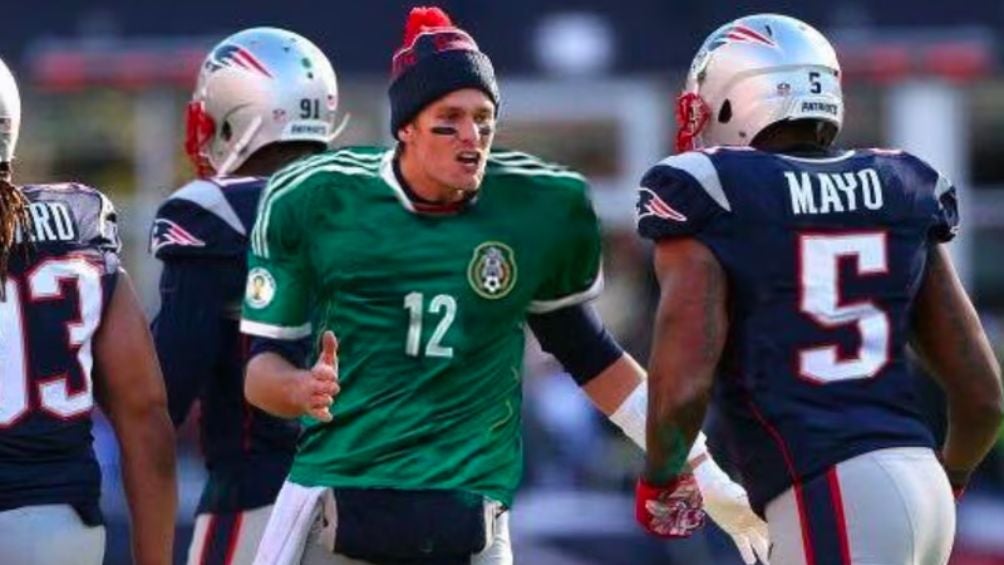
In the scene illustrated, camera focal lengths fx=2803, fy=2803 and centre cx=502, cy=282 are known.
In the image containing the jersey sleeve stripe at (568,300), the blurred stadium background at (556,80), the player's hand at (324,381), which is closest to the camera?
the player's hand at (324,381)

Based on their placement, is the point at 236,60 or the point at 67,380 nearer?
the point at 67,380

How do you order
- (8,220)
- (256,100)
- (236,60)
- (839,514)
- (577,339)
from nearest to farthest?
(8,220)
(839,514)
(577,339)
(256,100)
(236,60)

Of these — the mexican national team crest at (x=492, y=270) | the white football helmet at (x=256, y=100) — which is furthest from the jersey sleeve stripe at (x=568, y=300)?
the white football helmet at (x=256, y=100)

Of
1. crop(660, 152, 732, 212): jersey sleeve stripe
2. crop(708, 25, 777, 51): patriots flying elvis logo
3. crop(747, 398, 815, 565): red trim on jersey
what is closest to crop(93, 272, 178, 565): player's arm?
crop(660, 152, 732, 212): jersey sleeve stripe

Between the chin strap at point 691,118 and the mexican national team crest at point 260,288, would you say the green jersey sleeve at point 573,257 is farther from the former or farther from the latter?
the mexican national team crest at point 260,288

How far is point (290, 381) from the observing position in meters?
5.48

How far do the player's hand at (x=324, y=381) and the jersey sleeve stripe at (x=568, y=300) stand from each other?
1.88ft

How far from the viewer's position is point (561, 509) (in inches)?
461

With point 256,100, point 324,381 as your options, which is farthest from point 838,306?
point 256,100

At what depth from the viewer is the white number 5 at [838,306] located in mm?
5602

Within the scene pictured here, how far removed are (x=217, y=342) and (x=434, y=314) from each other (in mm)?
1028

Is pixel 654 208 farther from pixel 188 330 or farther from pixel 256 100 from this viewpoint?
pixel 256 100

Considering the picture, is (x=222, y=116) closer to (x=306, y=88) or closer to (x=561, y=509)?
(x=306, y=88)

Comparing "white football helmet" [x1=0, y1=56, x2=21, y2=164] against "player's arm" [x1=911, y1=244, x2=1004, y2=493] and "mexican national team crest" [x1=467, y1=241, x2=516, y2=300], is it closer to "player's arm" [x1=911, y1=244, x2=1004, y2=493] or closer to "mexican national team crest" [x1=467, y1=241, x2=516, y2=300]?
"mexican national team crest" [x1=467, y1=241, x2=516, y2=300]
